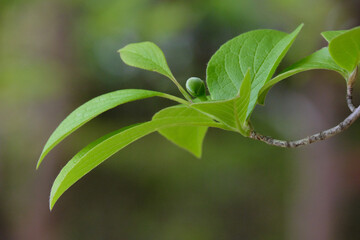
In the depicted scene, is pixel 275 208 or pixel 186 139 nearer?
pixel 186 139

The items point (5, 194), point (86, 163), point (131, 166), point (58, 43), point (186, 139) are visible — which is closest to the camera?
point (86, 163)

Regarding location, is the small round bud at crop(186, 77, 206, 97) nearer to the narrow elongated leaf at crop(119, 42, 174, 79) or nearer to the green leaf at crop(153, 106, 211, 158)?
the narrow elongated leaf at crop(119, 42, 174, 79)

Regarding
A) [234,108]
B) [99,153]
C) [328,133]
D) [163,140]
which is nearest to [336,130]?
[328,133]

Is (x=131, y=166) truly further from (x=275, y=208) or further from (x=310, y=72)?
(x=310, y=72)

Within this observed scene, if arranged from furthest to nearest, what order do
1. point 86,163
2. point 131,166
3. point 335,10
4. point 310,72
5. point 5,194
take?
point 131,166, point 5,194, point 310,72, point 335,10, point 86,163

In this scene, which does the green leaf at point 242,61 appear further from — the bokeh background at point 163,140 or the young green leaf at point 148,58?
the bokeh background at point 163,140

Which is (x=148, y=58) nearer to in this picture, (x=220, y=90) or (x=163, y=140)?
(x=220, y=90)

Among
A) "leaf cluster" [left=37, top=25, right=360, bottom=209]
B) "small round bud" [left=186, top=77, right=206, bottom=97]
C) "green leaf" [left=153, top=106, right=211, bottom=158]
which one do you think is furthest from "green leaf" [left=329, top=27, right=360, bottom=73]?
"green leaf" [left=153, top=106, right=211, bottom=158]

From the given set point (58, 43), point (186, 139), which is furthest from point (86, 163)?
point (58, 43)
